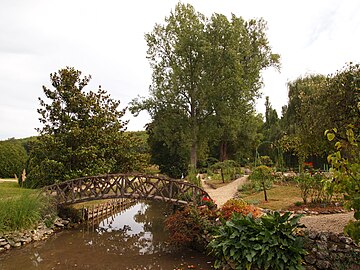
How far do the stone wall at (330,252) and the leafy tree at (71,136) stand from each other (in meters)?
10.7

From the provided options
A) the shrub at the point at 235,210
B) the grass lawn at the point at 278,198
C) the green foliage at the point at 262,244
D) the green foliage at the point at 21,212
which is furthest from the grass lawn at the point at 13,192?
the grass lawn at the point at 278,198

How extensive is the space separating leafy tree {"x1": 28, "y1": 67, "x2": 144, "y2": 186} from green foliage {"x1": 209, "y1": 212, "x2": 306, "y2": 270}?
29.7 feet

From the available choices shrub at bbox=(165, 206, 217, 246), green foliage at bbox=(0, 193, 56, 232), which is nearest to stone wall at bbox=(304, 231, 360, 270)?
shrub at bbox=(165, 206, 217, 246)

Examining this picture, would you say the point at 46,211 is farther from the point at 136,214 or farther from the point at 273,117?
the point at 273,117

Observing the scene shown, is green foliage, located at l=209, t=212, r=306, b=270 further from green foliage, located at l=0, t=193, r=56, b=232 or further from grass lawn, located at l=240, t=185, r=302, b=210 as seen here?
green foliage, located at l=0, t=193, r=56, b=232

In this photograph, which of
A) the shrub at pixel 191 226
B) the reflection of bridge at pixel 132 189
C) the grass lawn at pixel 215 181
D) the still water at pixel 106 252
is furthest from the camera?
the grass lawn at pixel 215 181

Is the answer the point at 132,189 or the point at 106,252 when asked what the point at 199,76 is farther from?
the point at 106,252

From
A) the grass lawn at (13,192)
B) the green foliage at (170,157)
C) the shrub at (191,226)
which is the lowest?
the shrub at (191,226)

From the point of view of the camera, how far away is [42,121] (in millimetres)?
15547

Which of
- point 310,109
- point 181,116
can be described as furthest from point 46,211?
point 181,116

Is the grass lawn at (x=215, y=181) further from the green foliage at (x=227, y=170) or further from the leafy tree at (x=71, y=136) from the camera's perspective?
the leafy tree at (x=71, y=136)

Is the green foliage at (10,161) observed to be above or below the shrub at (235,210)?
above

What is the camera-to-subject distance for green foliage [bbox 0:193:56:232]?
10578mm

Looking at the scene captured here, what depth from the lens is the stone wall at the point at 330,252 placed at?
21.8ft
